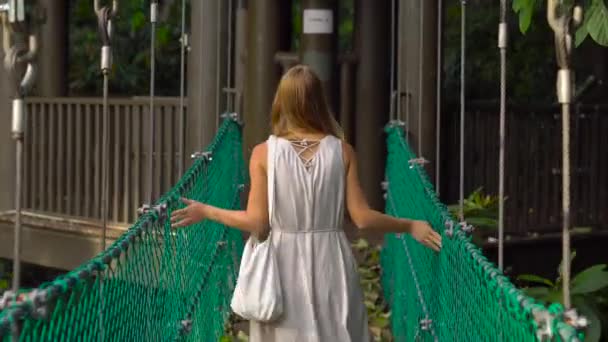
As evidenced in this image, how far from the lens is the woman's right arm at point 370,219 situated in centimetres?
441

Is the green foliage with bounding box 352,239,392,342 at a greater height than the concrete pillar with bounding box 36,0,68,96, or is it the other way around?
the concrete pillar with bounding box 36,0,68,96

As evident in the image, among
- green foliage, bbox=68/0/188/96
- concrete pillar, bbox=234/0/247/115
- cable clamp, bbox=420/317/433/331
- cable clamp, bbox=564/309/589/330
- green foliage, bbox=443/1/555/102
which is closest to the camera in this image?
cable clamp, bbox=564/309/589/330

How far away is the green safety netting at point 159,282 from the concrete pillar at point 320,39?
60cm

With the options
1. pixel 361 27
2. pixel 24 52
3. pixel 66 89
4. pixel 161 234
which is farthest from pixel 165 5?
pixel 24 52

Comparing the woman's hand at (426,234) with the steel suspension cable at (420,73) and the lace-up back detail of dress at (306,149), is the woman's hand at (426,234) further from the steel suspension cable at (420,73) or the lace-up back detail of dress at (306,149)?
the steel suspension cable at (420,73)

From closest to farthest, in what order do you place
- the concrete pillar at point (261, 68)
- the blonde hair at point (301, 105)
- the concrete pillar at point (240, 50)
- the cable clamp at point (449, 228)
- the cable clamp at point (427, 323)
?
the cable clamp at point (449, 228), the blonde hair at point (301, 105), the cable clamp at point (427, 323), the concrete pillar at point (261, 68), the concrete pillar at point (240, 50)

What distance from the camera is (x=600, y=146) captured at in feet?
32.8

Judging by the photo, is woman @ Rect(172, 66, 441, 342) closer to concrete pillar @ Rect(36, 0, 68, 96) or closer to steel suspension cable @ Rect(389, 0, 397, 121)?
steel suspension cable @ Rect(389, 0, 397, 121)

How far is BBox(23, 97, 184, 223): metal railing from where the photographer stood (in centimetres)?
914

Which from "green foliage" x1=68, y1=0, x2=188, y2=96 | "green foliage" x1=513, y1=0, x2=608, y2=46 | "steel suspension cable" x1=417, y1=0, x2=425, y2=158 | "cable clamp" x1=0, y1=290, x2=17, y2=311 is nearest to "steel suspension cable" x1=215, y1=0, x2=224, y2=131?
"steel suspension cable" x1=417, y1=0, x2=425, y2=158

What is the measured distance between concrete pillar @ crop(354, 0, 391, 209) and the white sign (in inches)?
22.3

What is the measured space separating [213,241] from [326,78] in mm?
2292

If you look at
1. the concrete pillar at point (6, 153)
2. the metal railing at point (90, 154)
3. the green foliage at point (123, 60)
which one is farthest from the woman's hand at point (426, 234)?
the green foliage at point (123, 60)

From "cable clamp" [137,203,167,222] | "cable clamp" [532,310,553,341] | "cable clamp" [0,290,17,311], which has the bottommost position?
"cable clamp" [532,310,553,341]
